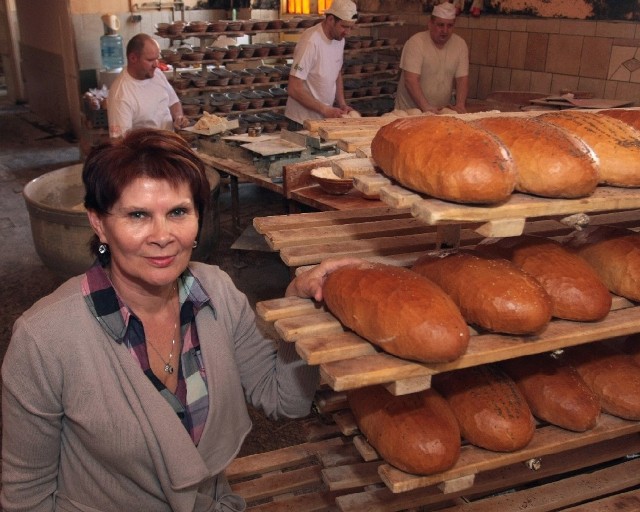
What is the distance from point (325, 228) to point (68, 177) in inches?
159

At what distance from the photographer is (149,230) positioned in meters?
1.68

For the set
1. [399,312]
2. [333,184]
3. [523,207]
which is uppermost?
[523,207]

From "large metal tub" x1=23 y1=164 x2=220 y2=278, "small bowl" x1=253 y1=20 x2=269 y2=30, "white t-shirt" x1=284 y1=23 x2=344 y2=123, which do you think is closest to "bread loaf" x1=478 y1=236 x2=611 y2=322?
"large metal tub" x1=23 y1=164 x2=220 y2=278

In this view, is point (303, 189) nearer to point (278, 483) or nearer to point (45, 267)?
point (278, 483)

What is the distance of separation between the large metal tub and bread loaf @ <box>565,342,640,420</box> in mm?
3327

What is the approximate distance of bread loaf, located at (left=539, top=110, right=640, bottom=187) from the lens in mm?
1615

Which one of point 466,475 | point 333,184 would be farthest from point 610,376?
point 333,184

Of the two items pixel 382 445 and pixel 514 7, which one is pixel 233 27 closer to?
pixel 514 7

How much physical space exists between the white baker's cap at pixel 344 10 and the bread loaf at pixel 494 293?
4972mm

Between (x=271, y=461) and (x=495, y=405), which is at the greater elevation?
(x=495, y=405)

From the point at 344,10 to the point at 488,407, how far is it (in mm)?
5213

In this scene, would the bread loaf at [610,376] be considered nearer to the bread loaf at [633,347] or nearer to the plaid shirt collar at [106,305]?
the bread loaf at [633,347]

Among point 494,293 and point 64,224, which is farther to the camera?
point 64,224

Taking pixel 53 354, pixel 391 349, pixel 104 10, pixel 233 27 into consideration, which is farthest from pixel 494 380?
pixel 104 10
